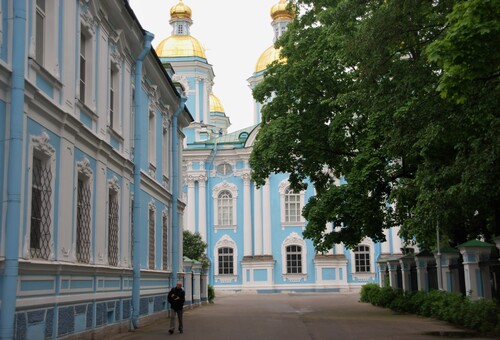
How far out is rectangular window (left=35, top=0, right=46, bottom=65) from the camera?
449 inches

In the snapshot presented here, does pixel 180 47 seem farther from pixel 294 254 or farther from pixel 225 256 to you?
pixel 294 254

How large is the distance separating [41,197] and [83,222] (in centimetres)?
239

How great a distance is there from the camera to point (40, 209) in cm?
1105

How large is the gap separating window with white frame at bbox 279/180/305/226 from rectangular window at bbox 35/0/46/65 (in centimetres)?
3764

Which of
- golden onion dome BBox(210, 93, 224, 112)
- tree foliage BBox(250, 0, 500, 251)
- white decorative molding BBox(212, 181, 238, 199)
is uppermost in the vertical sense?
golden onion dome BBox(210, 93, 224, 112)

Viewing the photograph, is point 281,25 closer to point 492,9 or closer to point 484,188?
point 484,188

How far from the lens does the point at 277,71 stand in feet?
82.1

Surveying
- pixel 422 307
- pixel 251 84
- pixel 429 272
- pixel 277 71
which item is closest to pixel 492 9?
pixel 422 307

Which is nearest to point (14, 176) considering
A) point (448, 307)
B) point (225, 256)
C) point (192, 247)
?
point (448, 307)

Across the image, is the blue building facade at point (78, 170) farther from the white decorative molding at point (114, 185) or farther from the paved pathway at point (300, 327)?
the paved pathway at point (300, 327)

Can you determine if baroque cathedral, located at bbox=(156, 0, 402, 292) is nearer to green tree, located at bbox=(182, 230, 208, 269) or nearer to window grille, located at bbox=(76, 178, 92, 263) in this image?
green tree, located at bbox=(182, 230, 208, 269)

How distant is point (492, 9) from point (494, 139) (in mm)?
4312

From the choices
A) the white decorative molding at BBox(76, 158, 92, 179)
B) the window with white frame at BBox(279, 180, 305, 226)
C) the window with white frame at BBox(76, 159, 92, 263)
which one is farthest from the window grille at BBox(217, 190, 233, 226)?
the white decorative molding at BBox(76, 158, 92, 179)

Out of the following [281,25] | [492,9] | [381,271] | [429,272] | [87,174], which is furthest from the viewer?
[281,25]
